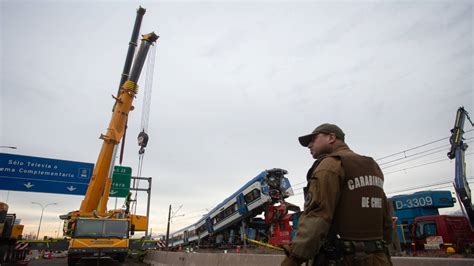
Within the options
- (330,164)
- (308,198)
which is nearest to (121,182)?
(308,198)

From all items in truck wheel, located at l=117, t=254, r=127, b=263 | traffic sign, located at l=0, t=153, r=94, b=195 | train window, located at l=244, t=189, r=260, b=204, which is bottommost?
truck wheel, located at l=117, t=254, r=127, b=263

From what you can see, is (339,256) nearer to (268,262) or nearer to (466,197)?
(268,262)

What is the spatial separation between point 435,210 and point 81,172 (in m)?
20.2

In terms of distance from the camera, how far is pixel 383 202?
2484 mm

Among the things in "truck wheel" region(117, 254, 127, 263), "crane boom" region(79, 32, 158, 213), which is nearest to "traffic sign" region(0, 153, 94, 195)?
"crane boom" region(79, 32, 158, 213)

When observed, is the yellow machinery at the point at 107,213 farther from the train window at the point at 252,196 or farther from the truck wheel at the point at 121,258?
the train window at the point at 252,196

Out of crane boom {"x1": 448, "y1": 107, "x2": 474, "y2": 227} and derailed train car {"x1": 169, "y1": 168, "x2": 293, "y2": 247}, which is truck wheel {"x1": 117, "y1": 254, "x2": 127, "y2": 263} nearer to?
derailed train car {"x1": 169, "y1": 168, "x2": 293, "y2": 247}

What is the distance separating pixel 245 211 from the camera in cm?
1755

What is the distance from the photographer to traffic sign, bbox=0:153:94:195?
1470 cm

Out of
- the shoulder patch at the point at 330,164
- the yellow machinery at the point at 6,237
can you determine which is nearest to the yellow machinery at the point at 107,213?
the yellow machinery at the point at 6,237

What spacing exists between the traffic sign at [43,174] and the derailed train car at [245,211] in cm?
901

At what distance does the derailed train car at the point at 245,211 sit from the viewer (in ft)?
54.3

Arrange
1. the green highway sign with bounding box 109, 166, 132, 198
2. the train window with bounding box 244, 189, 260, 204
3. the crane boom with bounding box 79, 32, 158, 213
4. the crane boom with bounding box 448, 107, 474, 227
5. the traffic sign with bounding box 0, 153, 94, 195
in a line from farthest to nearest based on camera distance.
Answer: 1. the green highway sign with bounding box 109, 166, 132, 198
2. the train window with bounding box 244, 189, 260, 204
3. the traffic sign with bounding box 0, 153, 94, 195
4. the crane boom with bounding box 448, 107, 474, 227
5. the crane boom with bounding box 79, 32, 158, 213

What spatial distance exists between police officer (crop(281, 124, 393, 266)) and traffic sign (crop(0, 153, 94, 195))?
55.6 feet
